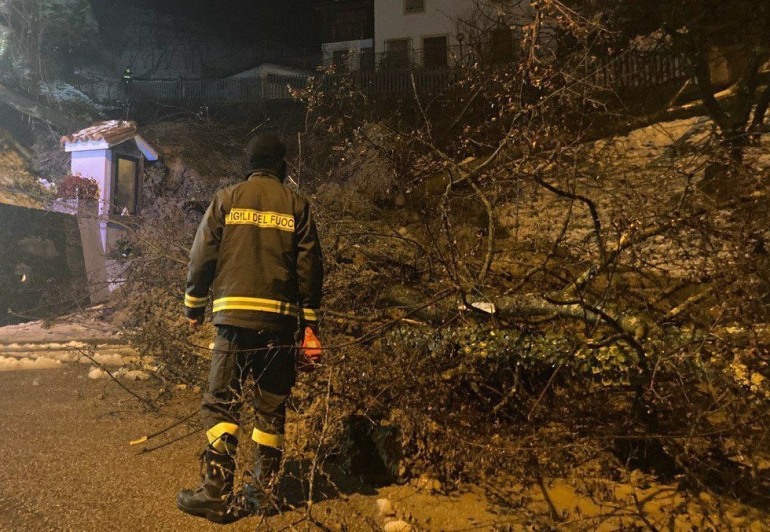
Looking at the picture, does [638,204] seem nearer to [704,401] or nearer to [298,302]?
[704,401]

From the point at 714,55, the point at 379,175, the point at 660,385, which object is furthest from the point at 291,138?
the point at 660,385

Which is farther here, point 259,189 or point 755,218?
point 755,218

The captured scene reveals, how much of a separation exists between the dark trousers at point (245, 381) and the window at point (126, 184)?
9799 mm

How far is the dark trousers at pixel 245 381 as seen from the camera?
2430 millimetres

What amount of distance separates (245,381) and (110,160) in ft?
33.7

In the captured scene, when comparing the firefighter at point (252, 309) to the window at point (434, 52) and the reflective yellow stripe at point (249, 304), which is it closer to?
the reflective yellow stripe at point (249, 304)

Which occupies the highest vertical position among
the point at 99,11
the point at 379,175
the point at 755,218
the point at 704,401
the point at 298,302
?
the point at 99,11

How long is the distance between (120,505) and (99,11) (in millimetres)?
31158

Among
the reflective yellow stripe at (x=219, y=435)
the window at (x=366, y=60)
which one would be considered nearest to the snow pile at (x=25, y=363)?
the reflective yellow stripe at (x=219, y=435)

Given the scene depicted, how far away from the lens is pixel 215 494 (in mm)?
2371

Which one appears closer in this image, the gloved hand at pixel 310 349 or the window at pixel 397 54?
the gloved hand at pixel 310 349

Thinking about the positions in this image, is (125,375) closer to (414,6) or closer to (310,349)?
(310,349)

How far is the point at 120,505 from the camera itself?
2480 mm

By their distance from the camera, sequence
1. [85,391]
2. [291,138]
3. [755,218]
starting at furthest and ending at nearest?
[291,138] < [85,391] < [755,218]
